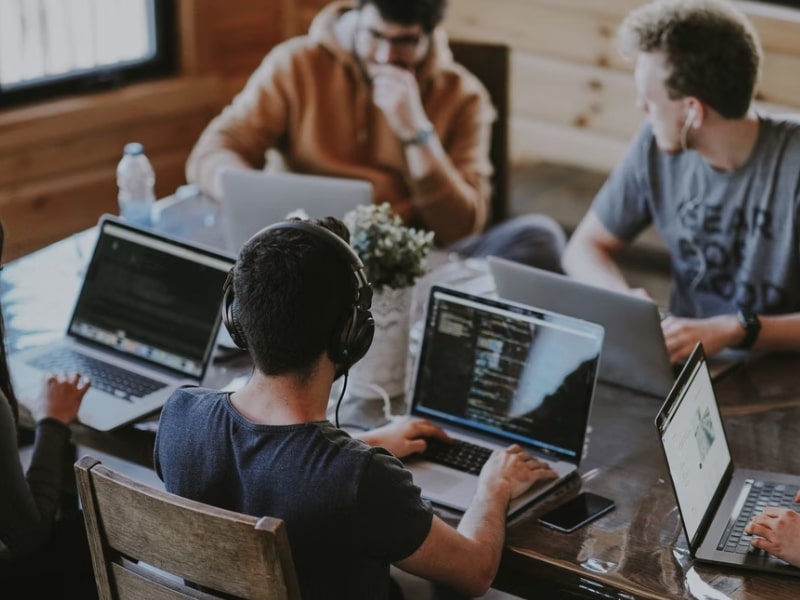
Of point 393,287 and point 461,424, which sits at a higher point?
point 393,287

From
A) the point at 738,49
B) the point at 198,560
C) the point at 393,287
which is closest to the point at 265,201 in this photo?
the point at 393,287

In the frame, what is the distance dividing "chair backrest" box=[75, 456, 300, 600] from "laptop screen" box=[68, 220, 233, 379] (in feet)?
2.05

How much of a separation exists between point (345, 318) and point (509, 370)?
0.54 metres

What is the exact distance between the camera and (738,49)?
239cm

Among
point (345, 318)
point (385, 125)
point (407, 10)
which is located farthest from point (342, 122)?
point (345, 318)

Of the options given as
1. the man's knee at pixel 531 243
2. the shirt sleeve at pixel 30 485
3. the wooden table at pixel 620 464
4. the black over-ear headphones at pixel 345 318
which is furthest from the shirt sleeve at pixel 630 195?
the shirt sleeve at pixel 30 485

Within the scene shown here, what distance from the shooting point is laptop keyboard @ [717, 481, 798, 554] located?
67.1 inches

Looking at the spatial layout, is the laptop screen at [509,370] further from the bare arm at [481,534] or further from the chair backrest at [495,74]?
the chair backrest at [495,74]

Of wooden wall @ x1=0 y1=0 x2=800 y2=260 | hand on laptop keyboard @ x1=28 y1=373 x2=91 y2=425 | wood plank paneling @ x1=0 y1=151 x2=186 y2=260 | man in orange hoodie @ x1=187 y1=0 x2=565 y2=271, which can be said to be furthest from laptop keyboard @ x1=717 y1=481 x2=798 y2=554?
wood plank paneling @ x1=0 y1=151 x2=186 y2=260

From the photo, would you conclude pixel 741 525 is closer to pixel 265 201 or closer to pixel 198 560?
pixel 198 560

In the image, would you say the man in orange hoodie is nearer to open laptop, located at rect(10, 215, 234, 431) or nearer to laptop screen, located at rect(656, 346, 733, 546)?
open laptop, located at rect(10, 215, 234, 431)

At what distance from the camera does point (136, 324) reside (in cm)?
227

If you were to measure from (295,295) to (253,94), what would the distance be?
178 cm

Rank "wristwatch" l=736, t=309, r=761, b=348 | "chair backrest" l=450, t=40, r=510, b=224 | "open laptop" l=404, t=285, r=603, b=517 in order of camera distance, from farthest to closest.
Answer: "chair backrest" l=450, t=40, r=510, b=224 < "wristwatch" l=736, t=309, r=761, b=348 < "open laptop" l=404, t=285, r=603, b=517
